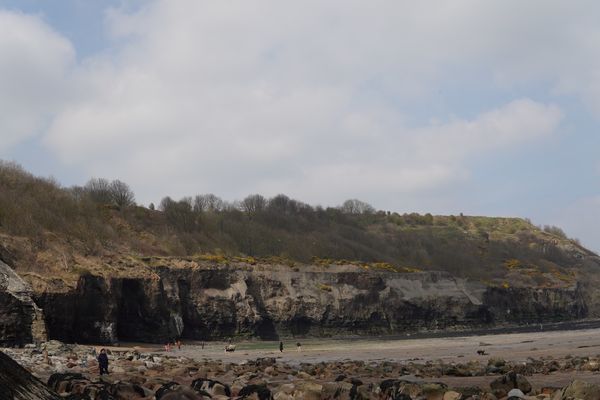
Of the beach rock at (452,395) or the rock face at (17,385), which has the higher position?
the rock face at (17,385)

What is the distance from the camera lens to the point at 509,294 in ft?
345

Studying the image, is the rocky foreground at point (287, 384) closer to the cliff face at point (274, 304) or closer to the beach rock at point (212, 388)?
the beach rock at point (212, 388)

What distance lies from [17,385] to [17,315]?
1592 inches

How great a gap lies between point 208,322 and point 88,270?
1812 cm

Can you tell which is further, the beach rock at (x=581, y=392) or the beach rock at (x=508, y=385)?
the beach rock at (x=508, y=385)

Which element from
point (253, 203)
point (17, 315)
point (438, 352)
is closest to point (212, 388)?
point (438, 352)

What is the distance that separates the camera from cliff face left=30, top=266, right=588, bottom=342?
5625cm

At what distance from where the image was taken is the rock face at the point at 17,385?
4320mm

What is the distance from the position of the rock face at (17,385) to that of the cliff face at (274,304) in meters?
48.1

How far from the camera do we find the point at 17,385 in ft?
14.8

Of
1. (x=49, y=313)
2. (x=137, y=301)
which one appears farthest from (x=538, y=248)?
(x=49, y=313)

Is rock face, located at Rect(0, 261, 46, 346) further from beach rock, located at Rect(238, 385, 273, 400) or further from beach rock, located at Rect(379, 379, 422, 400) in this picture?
beach rock, located at Rect(379, 379, 422, 400)

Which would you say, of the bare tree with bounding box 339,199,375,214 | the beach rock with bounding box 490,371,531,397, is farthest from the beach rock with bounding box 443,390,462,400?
the bare tree with bounding box 339,199,375,214

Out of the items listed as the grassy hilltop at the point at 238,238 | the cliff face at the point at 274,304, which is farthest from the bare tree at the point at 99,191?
the cliff face at the point at 274,304
